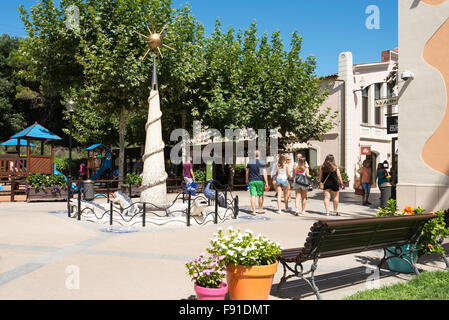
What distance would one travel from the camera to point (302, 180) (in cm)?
1052

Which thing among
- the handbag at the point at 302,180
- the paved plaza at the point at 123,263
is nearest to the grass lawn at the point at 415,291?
the paved plaza at the point at 123,263

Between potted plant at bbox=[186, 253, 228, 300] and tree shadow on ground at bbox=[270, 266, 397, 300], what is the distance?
3.00 feet

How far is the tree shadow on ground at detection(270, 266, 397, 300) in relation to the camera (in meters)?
4.18

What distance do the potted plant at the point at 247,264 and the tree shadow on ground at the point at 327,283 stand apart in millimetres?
596

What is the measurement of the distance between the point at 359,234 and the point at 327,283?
75 centimetres

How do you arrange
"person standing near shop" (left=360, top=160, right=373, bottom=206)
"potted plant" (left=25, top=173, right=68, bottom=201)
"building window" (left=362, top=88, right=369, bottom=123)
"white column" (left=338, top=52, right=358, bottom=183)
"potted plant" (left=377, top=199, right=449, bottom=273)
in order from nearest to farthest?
"potted plant" (left=377, top=199, right=449, bottom=273), "person standing near shop" (left=360, top=160, right=373, bottom=206), "potted plant" (left=25, top=173, right=68, bottom=201), "white column" (left=338, top=52, right=358, bottom=183), "building window" (left=362, top=88, right=369, bottom=123)

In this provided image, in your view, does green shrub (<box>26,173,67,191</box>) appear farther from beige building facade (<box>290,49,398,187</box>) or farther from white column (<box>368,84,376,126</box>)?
white column (<box>368,84,376,126</box>)

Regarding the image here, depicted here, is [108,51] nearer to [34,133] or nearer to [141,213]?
[34,133]

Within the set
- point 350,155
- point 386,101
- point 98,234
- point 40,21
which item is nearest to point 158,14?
point 40,21

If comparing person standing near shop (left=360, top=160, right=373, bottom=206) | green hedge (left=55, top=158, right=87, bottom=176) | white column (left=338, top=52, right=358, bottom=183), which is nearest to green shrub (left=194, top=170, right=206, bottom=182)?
person standing near shop (left=360, top=160, right=373, bottom=206)

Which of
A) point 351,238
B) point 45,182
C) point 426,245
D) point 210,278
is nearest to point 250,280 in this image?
point 210,278

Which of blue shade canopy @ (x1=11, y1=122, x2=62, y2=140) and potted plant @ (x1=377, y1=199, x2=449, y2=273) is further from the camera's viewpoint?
blue shade canopy @ (x1=11, y1=122, x2=62, y2=140)

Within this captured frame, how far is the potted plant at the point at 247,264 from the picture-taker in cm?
358

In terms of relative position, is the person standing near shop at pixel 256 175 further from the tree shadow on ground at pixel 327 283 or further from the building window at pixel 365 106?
the building window at pixel 365 106
